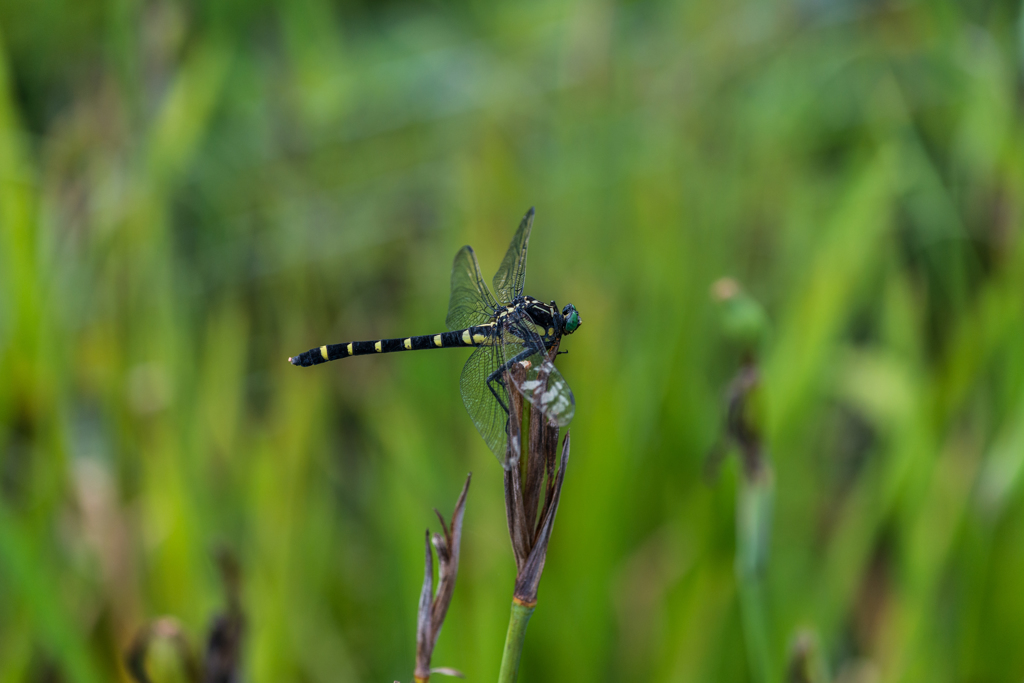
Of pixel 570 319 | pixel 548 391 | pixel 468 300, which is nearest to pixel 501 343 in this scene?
pixel 570 319

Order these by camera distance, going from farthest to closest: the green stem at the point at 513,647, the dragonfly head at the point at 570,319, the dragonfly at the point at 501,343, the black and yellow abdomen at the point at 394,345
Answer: the black and yellow abdomen at the point at 394,345 → the dragonfly head at the point at 570,319 → the dragonfly at the point at 501,343 → the green stem at the point at 513,647

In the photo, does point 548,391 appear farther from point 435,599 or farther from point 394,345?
point 394,345

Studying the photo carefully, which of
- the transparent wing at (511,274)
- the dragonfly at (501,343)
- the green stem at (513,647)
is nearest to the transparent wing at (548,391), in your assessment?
the dragonfly at (501,343)

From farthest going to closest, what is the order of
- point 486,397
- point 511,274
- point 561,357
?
point 561,357, point 511,274, point 486,397

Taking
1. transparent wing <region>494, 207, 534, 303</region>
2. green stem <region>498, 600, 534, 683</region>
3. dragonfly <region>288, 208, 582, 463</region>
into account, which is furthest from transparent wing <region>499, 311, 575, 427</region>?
transparent wing <region>494, 207, 534, 303</region>

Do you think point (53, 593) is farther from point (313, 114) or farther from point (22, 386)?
point (313, 114)

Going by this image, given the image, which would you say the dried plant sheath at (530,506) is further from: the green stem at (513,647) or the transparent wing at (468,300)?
the transparent wing at (468,300)

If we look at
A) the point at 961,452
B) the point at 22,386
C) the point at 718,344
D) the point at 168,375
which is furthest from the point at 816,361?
the point at 22,386
